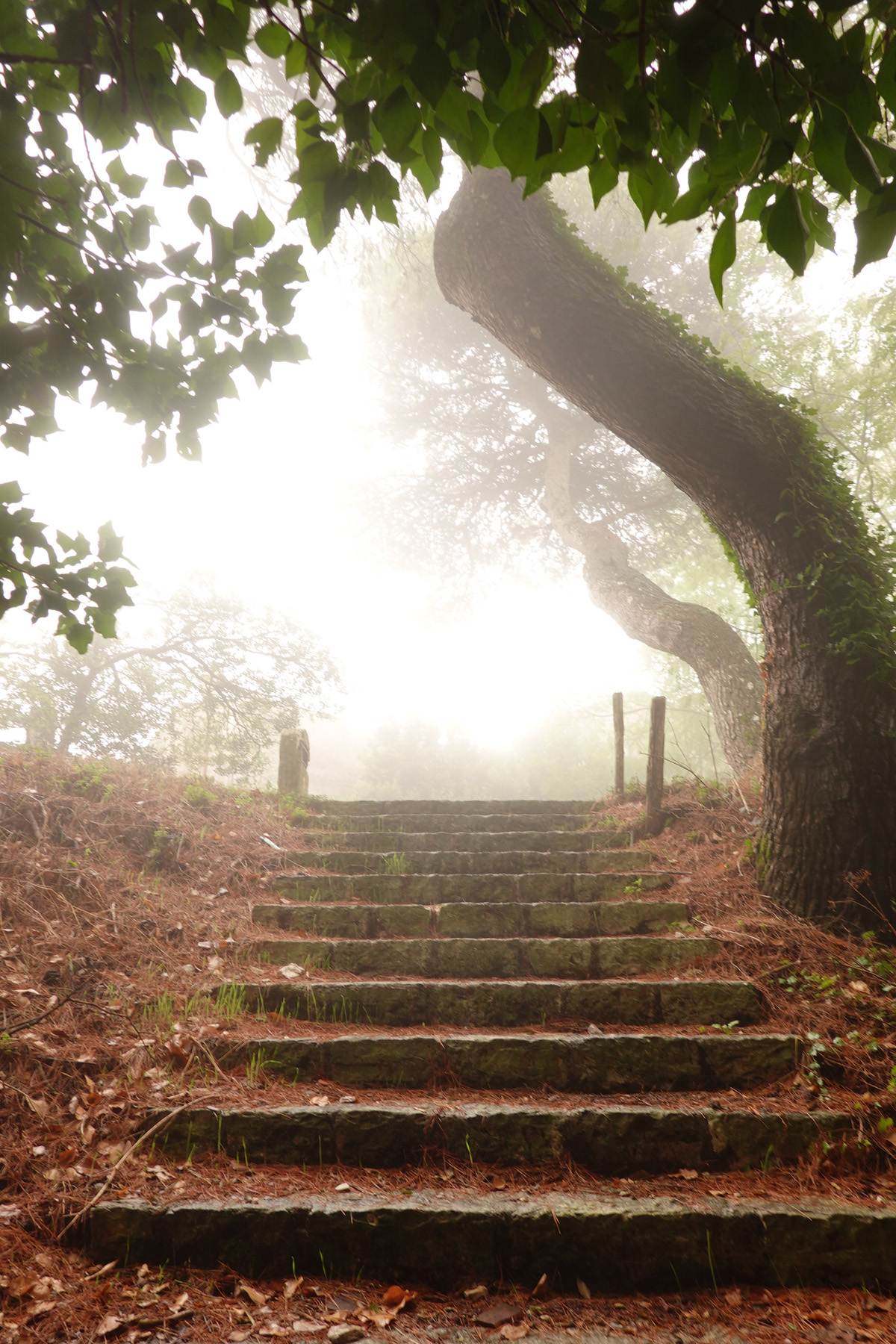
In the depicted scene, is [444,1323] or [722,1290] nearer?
[444,1323]

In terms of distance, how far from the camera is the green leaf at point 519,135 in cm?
97

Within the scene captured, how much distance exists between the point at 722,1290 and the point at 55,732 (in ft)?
37.3

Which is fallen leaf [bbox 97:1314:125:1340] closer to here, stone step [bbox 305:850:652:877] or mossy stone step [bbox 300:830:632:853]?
stone step [bbox 305:850:652:877]

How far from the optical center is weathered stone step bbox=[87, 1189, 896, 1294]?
2010mm

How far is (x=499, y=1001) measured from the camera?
10.3 feet

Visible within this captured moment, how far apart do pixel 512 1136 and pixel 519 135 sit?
2813mm

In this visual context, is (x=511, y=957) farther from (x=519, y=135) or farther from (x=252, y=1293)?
(x=519, y=135)

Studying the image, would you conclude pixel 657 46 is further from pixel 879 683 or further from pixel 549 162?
pixel 879 683

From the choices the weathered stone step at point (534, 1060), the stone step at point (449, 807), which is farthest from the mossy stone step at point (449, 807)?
the weathered stone step at point (534, 1060)

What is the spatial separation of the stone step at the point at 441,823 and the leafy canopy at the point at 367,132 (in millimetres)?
4138

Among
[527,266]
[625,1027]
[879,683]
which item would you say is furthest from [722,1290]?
[527,266]

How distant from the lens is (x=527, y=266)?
191 inches

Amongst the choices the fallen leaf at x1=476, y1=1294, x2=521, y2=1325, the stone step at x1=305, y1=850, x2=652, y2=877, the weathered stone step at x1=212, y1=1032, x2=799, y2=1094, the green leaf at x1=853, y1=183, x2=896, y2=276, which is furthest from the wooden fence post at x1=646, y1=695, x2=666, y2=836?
the green leaf at x1=853, y1=183, x2=896, y2=276

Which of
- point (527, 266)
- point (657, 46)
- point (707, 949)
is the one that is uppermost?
point (527, 266)
